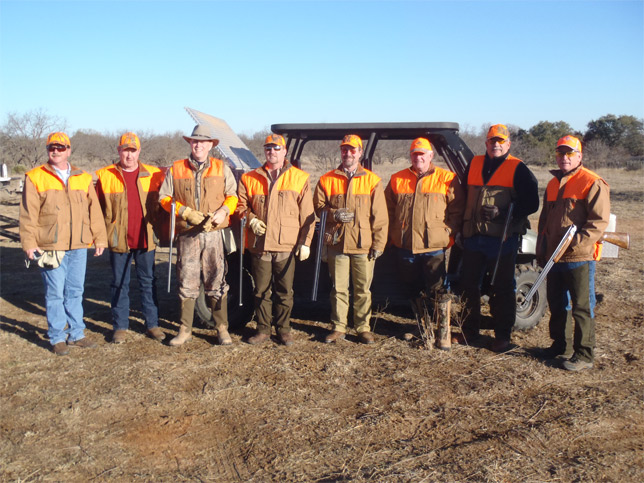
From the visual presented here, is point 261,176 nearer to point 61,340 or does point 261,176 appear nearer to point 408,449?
point 61,340

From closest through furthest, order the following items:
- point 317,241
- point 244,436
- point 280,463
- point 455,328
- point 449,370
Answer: point 280,463 → point 244,436 → point 449,370 → point 317,241 → point 455,328

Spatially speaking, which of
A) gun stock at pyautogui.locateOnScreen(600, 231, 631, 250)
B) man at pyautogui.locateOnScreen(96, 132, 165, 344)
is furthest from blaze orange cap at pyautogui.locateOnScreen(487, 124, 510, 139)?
man at pyautogui.locateOnScreen(96, 132, 165, 344)

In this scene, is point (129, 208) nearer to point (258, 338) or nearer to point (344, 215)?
point (258, 338)

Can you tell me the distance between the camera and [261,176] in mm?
4883

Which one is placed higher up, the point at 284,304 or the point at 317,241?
the point at 317,241

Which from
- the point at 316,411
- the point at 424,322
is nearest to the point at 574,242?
the point at 424,322

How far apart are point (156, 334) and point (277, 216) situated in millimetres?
1607

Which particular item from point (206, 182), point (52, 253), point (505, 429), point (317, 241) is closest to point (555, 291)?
point (505, 429)

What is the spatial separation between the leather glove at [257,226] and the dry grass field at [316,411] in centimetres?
105

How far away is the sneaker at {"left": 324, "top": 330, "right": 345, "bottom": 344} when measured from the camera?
5.12 meters

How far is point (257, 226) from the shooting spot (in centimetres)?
479

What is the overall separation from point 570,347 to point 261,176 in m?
2.96

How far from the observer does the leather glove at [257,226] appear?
15.7 ft

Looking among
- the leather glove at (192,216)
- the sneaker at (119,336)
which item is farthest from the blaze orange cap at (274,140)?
the sneaker at (119,336)
